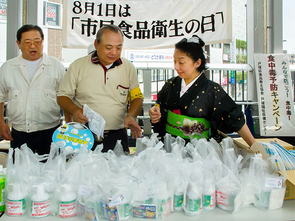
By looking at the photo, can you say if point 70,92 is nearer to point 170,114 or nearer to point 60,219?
point 170,114

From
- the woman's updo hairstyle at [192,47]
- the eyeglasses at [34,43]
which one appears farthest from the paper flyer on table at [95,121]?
the eyeglasses at [34,43]

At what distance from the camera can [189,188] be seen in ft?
3.53

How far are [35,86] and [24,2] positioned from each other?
1.17 m

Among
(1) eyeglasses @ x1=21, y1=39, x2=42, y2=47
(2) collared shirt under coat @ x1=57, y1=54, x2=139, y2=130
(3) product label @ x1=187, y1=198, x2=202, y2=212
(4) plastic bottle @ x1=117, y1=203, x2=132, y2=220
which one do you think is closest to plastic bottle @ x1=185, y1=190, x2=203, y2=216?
(3) product label @ x1=187, y1=198, x2=202, y2=212

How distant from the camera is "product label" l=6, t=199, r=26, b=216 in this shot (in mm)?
1032

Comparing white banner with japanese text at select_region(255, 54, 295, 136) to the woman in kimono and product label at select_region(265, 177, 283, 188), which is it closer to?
the woman in kimono

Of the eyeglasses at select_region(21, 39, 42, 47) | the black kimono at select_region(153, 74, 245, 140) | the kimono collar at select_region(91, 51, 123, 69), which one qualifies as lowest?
the black kimono at select_region(153, 74, 245, 140)

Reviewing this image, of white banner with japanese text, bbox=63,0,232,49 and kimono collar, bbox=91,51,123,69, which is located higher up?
white banner with japanese text, bbox=63,0,232,49

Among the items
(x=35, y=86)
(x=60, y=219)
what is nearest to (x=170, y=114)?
(x=60, y=219)

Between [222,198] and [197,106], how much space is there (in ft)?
2.51

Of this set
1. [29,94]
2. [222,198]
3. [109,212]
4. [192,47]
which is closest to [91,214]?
[109,212]

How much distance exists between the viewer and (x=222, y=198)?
3.59ft

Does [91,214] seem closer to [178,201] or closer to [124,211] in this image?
[124,211]

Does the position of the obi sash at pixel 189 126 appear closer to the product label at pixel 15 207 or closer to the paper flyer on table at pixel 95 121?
the paper flyer on table at pixel 95 121
